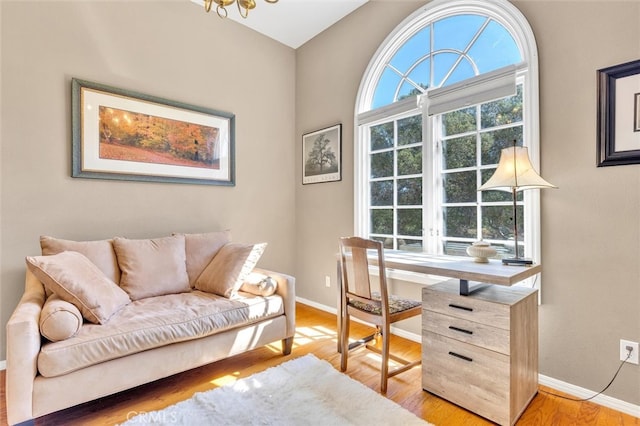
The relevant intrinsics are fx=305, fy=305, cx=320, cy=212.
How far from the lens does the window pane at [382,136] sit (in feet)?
9.68

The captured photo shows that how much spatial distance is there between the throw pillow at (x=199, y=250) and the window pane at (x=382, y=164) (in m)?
1.62

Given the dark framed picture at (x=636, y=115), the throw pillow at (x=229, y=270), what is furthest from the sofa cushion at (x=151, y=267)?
the dark framed picture at (x=636, y=115)

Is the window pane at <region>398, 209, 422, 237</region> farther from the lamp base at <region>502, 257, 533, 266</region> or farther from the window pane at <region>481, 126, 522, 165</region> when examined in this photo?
the lamp base at <region>502, 257, 533, 266</region>

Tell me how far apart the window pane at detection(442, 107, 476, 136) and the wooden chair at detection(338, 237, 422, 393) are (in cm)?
125

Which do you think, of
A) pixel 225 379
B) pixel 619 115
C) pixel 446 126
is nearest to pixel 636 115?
pixel 619 115

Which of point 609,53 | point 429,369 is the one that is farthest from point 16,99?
point 609,53

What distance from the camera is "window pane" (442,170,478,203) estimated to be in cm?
236

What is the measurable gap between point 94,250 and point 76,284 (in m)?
0.51

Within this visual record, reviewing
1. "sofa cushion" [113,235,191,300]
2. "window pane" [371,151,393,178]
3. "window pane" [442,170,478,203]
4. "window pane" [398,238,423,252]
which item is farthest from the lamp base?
"sofa cushion" [113,235,191,300]

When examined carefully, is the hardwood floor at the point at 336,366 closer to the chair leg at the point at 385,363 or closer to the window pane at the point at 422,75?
the chair leg at the point at 385,363

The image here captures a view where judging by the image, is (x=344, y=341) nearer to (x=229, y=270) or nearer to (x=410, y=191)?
(x=229, y=270)

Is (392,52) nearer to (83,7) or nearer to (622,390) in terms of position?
(83,7)

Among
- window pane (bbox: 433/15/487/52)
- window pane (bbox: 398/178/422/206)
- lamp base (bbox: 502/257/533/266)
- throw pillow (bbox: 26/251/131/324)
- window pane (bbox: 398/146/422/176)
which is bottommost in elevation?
throw pillow (bbox: 26/251/131/324)

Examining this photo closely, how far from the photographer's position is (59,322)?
1514mm
